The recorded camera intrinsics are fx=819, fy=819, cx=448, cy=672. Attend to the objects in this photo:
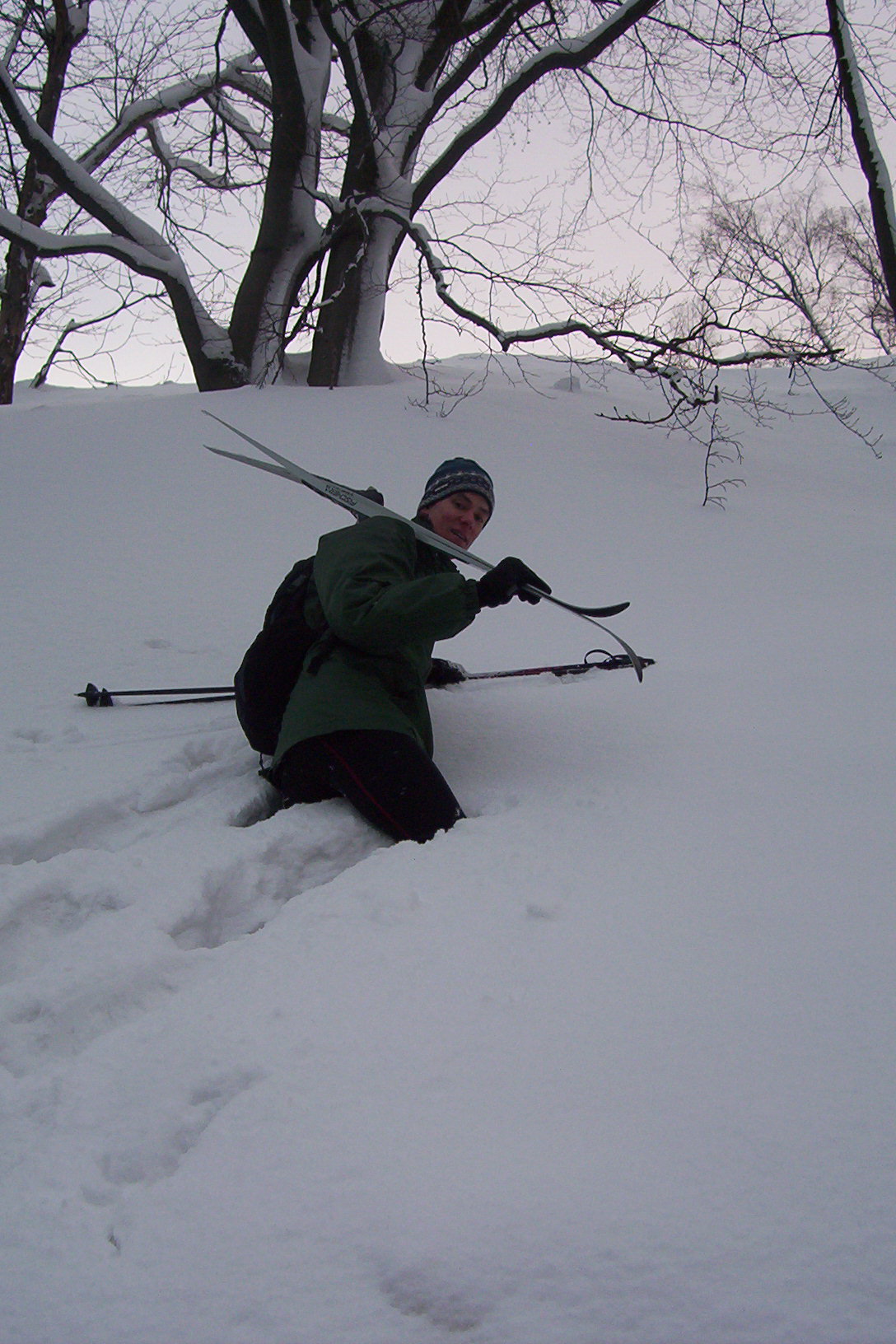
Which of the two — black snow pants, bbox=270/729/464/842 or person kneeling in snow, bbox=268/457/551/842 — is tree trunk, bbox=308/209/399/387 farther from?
black snow pants, bbox=270/729/464/842

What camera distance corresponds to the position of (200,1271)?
957 mm

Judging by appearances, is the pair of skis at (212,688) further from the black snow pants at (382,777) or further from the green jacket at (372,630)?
the black snow pants at (382,777)

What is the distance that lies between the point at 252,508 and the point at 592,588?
222 centimetres

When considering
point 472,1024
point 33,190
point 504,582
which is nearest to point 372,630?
point 504,582

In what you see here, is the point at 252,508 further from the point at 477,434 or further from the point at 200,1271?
the point at 200,1271

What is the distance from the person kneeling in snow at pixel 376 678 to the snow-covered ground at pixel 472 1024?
113 mm

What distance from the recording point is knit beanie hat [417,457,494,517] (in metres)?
2.55

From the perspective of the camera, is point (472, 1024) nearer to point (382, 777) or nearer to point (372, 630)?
point (382, 777)

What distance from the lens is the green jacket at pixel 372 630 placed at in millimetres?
2043

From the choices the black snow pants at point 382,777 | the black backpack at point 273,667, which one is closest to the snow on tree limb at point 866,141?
the black backpack at point 273,667

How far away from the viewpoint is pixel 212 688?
119 inches

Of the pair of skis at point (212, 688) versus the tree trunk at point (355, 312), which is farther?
the tree trunk at point (355, 312)

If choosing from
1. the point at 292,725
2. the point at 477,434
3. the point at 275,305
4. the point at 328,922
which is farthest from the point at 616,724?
the point at 275,305

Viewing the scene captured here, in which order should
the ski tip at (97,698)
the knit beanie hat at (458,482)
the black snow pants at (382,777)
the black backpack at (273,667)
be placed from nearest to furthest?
the black snow pants at (382,777), the black backpack at (273,667), the knit beanie hat at (458,482), the ski tip at (97,698)
